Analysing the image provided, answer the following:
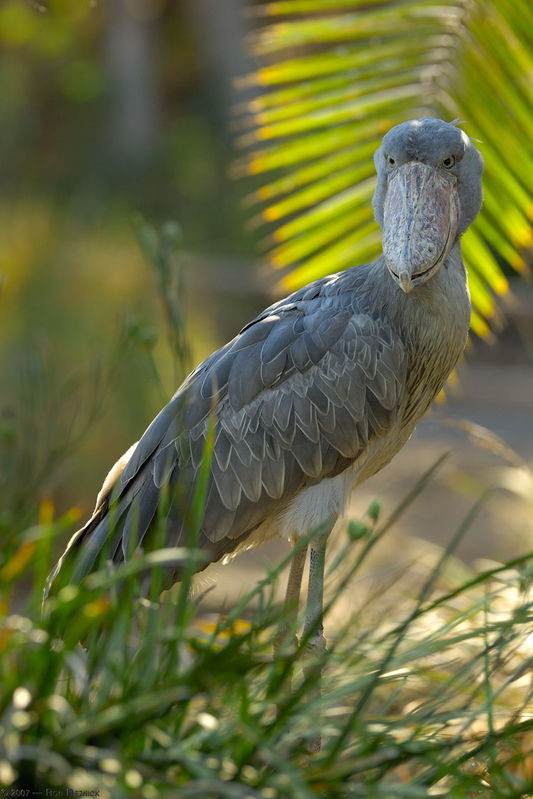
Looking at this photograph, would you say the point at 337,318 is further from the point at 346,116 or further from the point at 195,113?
the point at 195,113

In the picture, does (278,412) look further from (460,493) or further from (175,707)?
(460,493)

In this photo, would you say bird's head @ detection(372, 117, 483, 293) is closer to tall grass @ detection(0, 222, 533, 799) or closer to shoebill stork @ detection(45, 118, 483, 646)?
shoebill stork @ detection(45, 118, 483, 646)

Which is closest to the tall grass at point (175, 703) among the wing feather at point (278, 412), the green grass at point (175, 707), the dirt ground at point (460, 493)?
the green grass at point (175, 707)

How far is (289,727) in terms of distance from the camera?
134 centimetres

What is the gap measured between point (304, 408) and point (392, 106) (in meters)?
1.04

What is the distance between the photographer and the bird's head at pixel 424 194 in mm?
1893

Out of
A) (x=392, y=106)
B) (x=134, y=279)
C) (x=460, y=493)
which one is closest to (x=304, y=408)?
(x=392, y=106)

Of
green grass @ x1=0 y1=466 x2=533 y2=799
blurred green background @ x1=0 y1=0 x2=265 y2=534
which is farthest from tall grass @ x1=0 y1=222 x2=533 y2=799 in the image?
blurred green background @ x1=0 y1=0 x2=265 y2=534

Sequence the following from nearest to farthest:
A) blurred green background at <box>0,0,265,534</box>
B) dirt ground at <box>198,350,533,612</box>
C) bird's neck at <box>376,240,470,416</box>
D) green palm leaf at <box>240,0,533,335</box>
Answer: bird's neck at <box>376,240,470,416</box>
green palm leaf at <box>240,0,533,335</box>
dirt ground at <box>198,350,533,612</box>
blurred green background at <box>0,0,265,534</box>

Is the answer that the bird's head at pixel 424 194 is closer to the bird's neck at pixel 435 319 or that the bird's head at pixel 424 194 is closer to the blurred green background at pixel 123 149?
the bird's neck at pixel 435 319

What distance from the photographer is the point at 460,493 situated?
225 inches

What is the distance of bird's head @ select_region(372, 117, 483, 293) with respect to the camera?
1.89m

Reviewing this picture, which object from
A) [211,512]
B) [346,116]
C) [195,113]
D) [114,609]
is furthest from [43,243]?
[195,113]

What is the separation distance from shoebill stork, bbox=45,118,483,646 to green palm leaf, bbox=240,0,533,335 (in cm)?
48
